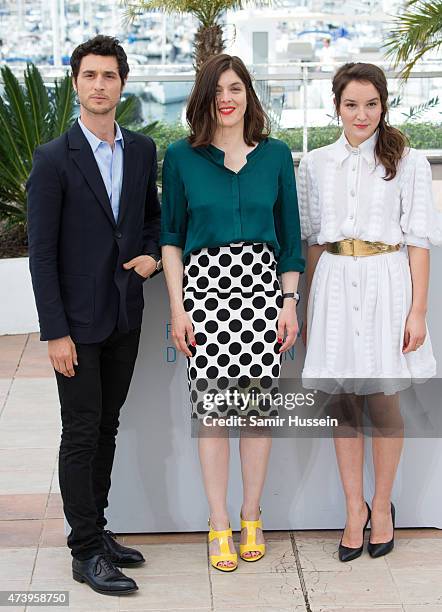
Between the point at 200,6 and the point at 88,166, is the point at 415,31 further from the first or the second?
the point at 88,166

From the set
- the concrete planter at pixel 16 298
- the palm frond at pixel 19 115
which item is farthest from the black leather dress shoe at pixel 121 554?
the palm frond at pixel 19 115

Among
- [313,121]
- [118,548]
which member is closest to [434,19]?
[313,121]

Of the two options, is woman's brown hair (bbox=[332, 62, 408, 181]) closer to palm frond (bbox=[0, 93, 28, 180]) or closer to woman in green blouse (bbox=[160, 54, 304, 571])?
woman in green blouse (bbox=[160, 54, 304, 571])

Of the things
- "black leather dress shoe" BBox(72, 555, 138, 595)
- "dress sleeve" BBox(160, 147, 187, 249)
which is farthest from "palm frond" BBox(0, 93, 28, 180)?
"black leather dress shoe" BBox(72, 555, 138, 595)

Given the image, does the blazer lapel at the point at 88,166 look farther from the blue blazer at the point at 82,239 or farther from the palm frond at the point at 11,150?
the palm frond at the point at 11,150

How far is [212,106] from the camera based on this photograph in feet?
10.3

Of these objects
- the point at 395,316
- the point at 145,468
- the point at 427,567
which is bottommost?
the point at 427,567

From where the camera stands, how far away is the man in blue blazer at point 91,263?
299 cm

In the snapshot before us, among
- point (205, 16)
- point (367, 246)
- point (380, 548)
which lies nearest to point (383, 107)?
point (367, 246)

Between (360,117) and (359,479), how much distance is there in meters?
1.27

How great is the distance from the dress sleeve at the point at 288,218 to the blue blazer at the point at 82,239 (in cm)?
44

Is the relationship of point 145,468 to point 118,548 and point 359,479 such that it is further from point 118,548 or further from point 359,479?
point 359,479

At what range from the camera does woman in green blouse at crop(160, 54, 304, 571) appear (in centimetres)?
313

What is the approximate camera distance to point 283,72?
410 inches
